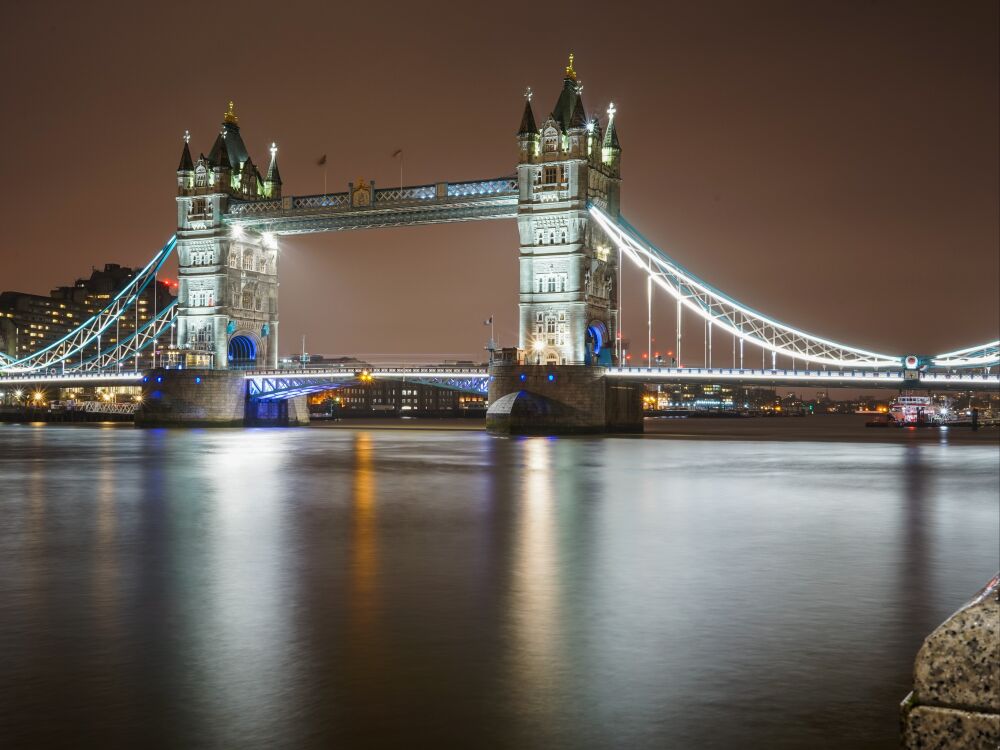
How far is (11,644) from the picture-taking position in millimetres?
7406

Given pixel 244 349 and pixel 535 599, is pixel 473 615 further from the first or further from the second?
pixel 244 349

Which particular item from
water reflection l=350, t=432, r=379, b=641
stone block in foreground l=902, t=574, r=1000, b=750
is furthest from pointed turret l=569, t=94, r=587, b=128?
stone block in foreground l=902, t=574, r=1000, b=750

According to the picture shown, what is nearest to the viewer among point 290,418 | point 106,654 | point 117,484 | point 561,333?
point 106,654

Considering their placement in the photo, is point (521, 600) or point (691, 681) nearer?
point (691, 681)

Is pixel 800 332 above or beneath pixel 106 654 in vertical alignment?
above

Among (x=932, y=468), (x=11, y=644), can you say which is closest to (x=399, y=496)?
(x=11, y=644)

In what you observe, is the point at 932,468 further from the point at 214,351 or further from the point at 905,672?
the point at 214,351

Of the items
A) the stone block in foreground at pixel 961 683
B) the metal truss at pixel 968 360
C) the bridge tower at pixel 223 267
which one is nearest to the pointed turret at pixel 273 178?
the bridge tower at pixel 223 267

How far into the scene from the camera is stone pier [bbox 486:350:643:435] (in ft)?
161

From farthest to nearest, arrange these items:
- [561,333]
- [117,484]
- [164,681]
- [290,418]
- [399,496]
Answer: [290,418], [561,333], [117,484], [399,496], [164,681]

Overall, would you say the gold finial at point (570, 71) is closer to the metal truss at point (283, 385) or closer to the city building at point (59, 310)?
the metal truss at point (283, 385)

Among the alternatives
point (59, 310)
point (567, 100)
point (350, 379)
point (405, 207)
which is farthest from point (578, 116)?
point (59, 310)

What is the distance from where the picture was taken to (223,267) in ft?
199

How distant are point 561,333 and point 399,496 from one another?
30246mm
